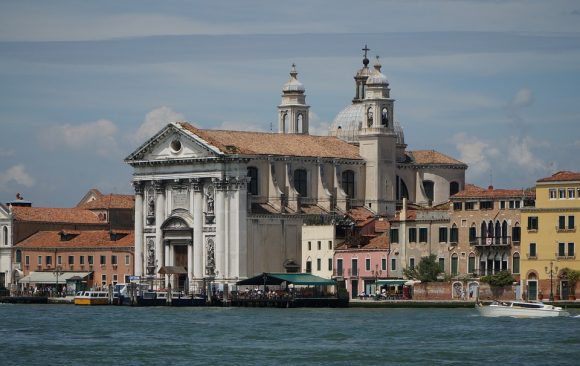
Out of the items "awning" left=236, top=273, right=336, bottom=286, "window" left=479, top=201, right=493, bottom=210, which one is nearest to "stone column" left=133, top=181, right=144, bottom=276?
"awning" left=236, top=273, right=336, bottom=286

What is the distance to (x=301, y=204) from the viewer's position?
393 ft

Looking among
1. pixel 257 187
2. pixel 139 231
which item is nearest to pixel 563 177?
pixel 257 187

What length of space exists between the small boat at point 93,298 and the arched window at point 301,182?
12385 millimetres

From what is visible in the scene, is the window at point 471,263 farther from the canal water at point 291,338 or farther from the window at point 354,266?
the window at point 354,266

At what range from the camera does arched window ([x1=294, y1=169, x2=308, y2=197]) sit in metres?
120

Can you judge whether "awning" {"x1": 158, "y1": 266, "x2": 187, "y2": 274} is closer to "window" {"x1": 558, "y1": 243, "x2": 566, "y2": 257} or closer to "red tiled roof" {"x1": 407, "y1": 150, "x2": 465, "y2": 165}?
"red tiled roof" {"x1": 407, "y1": 150, "x2": 465, "y2": 165}

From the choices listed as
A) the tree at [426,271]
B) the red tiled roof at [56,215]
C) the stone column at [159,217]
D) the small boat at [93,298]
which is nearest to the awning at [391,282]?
the tree at [426,271]

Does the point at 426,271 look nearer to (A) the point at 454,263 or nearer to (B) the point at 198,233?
(A) the point at 454,263

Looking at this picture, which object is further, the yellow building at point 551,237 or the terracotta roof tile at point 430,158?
the terracotta roof tile at point 430,158

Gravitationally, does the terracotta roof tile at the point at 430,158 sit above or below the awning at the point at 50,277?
above

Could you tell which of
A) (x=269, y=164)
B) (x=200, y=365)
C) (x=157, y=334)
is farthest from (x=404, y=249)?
(x=200, y=365)

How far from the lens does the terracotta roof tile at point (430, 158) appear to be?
127 m

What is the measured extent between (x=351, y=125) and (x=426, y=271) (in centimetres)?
2562

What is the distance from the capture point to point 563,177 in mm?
99750
